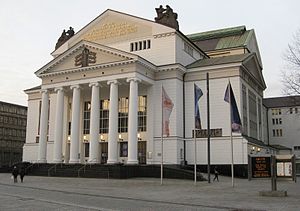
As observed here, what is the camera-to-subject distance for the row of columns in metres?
45.5

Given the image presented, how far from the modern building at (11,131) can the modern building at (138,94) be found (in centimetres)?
5191

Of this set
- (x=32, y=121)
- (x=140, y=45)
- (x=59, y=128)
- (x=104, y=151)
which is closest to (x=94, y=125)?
(x=59, y=128)

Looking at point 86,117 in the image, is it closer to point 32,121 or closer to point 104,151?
point 104,151

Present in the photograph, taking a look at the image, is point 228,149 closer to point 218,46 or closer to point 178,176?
point 178,176

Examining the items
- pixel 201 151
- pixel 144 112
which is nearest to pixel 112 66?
pixel 144 112

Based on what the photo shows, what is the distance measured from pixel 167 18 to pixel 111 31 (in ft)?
27.7

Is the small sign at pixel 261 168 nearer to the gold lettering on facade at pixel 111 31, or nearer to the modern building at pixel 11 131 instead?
the gold lettering on facade at pixel 111 31

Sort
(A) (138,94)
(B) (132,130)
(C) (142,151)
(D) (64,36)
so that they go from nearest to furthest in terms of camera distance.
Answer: (B) (132,130) → (C) (142,151) → (A) (138,94) → (D) (64,36)

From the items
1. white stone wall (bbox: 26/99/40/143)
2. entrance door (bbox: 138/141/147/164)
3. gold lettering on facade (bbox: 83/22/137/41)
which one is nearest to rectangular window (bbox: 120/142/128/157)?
entrance door (bbox: 138/141/147/164)

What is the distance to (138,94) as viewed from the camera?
51.3 metres

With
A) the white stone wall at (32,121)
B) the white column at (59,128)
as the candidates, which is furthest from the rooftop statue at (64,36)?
the white column at (59,128)

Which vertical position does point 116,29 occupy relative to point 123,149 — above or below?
above

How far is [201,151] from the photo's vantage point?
159 feet

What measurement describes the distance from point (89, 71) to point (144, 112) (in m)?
8.79
